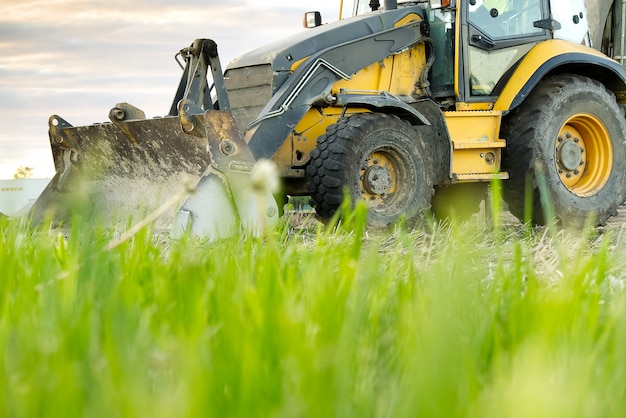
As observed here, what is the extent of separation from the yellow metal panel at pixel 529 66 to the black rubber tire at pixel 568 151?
19cm

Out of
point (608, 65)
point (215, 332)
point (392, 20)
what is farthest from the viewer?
point (608, 65)

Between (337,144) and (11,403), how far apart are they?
481 centimetres

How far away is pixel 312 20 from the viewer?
766cm

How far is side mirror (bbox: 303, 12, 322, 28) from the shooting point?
7656 mm

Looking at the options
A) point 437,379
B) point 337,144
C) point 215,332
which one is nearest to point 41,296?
point 215,332

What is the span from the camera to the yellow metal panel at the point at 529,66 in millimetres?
7227

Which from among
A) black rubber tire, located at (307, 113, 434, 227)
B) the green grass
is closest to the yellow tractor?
black rubber tire, located at (307, 113, 434, 227)

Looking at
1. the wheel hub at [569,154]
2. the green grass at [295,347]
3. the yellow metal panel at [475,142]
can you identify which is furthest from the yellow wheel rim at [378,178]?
the green grass at [295,347]

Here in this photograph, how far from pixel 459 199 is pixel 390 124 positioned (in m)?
1.46

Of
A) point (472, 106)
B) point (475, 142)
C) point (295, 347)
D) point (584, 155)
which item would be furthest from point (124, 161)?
point (295, 347)

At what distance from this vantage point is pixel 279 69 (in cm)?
659

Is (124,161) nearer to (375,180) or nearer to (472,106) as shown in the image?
(375,180)

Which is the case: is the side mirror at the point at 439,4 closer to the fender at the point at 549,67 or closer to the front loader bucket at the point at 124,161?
the fender at the point at 549,67

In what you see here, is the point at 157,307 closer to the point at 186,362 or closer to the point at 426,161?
the point at 186,362
